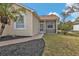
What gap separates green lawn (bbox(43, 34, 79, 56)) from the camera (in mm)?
5281

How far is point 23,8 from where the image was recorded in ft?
17.7

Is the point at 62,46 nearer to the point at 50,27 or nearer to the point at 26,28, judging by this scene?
the point at 50,27

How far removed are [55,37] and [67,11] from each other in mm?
575

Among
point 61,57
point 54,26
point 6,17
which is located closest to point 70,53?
point 61,57

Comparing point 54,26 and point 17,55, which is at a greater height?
point 54,26

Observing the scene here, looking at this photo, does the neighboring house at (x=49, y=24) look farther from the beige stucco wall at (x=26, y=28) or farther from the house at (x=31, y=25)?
the beige stucco wall at (x=26, y=28)

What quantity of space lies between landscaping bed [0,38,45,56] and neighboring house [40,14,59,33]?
357mm

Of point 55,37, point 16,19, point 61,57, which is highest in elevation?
point 16,19

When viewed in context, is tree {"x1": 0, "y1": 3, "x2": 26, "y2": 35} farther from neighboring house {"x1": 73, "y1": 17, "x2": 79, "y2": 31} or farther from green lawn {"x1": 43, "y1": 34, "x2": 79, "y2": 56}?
neighboring house {"x1": 73, "y1": 17, "x2": 79, "y2": 31}

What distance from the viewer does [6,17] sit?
5336mm

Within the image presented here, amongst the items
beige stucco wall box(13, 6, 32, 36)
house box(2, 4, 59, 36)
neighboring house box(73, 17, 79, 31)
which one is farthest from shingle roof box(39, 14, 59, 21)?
neighboring house box(73, 17, 79, 31)

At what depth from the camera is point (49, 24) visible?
18.0ft

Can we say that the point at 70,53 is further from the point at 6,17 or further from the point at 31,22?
the point at 6,17

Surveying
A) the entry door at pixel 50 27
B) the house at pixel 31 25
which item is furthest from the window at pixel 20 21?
the entry door at pixel 50 27
